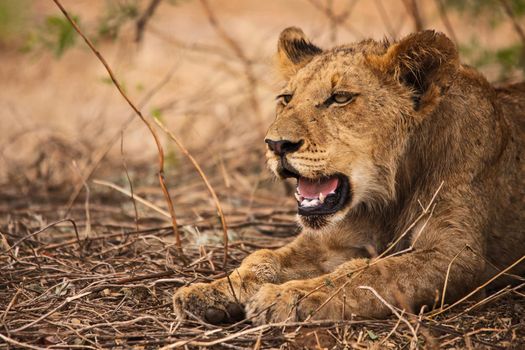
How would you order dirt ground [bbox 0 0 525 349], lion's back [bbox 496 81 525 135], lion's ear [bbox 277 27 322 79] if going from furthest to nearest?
lion's ear [bbox 277 27 322 79] → lion's back [bbox 496 81 525 135] → dirt ground [bbox 0 0 525 349]

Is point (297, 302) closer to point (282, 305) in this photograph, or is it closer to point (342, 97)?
point (282, 305)

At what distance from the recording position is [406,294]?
3.42m

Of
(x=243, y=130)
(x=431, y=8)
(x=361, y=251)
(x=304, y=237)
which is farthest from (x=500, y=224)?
(x=431, y=8)

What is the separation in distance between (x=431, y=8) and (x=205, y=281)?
10305mm

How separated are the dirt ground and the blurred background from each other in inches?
1.1

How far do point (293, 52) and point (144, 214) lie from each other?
172 centimetres

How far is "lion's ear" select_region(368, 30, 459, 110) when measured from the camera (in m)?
3.65

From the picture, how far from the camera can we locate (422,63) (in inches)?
146

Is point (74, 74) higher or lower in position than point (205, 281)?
higher

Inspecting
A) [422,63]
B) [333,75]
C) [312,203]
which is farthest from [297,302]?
[422,63]

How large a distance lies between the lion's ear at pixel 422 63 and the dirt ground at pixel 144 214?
1.87ft

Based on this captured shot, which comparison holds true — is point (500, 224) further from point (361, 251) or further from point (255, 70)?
point (255, 70)

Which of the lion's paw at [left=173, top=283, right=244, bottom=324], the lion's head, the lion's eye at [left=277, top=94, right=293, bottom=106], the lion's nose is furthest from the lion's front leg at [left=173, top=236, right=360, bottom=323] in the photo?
the lion's eye at [left=277, top=94, right=293, bottom=106]

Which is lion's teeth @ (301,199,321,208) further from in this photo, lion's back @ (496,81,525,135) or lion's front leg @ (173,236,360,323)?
lion's back @ (496,81,525,135)
